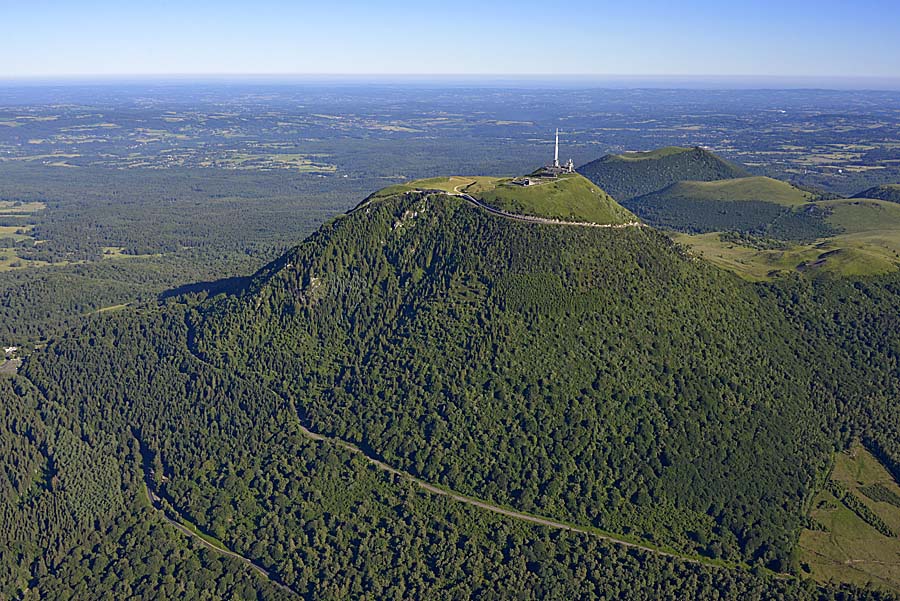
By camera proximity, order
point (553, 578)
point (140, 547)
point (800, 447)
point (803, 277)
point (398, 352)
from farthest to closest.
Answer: point (803, 277) → point (398, 352) → point (800, 447) → point (140, 547) → point (553, 578)

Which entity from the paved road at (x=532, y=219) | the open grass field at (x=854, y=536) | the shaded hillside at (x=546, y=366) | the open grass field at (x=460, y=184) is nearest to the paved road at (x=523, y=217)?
the paved road at (x=532, y=219)

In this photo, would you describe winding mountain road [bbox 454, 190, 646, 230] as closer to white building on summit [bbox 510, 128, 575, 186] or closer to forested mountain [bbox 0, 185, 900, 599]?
forested mountain [bbox 0, 185, 900, 599]

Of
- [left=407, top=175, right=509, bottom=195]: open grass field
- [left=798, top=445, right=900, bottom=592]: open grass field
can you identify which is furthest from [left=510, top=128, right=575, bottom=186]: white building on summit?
[left=798, top=445, right=900, bottom=592]: open grass field

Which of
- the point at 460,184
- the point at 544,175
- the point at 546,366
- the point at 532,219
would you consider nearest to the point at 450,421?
the point at 546,366

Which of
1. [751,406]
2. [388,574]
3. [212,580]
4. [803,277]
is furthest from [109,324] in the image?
[803,277]

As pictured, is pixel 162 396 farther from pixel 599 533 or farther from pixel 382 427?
pixel 599 533

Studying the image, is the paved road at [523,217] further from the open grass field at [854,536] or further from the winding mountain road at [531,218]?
the open grass field at [854,536]
